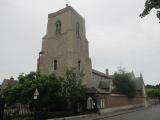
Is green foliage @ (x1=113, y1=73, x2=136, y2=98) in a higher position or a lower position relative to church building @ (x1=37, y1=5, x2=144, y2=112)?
lower

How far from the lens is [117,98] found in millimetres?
45250

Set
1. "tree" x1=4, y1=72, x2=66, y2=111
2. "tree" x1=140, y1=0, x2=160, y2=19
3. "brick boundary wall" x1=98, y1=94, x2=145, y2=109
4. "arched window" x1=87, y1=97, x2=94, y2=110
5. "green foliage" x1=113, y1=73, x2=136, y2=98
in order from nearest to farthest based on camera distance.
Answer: "tree" x1=140, y1=0, x2=160, y2=19 < "tree" x1=4, y1=72, x2=66, y2=111 < "arched window" x1=87, y1=97, x2=94, y2=110 < "brick boundary wall" x1=98, y1=94, x2=145, y2=109 < "green foliage" x1=113, y1=73, x2=136, y2=98

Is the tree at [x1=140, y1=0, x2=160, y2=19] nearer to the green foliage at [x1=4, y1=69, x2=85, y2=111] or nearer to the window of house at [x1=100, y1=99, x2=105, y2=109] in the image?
the green foliage at [x1=4, y1=69, x2=85, y2=111]

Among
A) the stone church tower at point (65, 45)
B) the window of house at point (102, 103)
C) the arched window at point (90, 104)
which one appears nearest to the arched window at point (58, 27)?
the stone church tower at point (65, 45)

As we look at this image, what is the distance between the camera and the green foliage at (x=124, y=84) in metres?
51.4

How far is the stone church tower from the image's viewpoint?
39.8 metres

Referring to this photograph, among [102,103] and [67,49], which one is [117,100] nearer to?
[102,103]

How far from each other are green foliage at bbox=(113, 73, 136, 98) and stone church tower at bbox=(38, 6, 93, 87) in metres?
10.5

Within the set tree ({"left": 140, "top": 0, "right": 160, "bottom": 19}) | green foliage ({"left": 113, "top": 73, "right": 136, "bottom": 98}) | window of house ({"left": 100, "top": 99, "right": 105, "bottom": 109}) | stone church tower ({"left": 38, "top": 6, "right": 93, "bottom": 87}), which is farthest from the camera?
green foliage ({"left": 113, "top": 73, "right": 136, "bottom": 98})

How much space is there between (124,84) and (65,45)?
712 inches

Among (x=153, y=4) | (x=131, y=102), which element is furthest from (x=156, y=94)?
(x=153, y=4)

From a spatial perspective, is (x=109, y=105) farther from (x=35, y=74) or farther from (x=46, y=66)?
(x=35, y=74)

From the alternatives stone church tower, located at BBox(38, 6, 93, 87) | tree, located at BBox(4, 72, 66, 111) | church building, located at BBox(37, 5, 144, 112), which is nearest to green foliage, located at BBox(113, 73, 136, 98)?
church building, located at BBox(37, 5, 144, 112)

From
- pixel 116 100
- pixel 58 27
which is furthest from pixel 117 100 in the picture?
pixel 58 27
